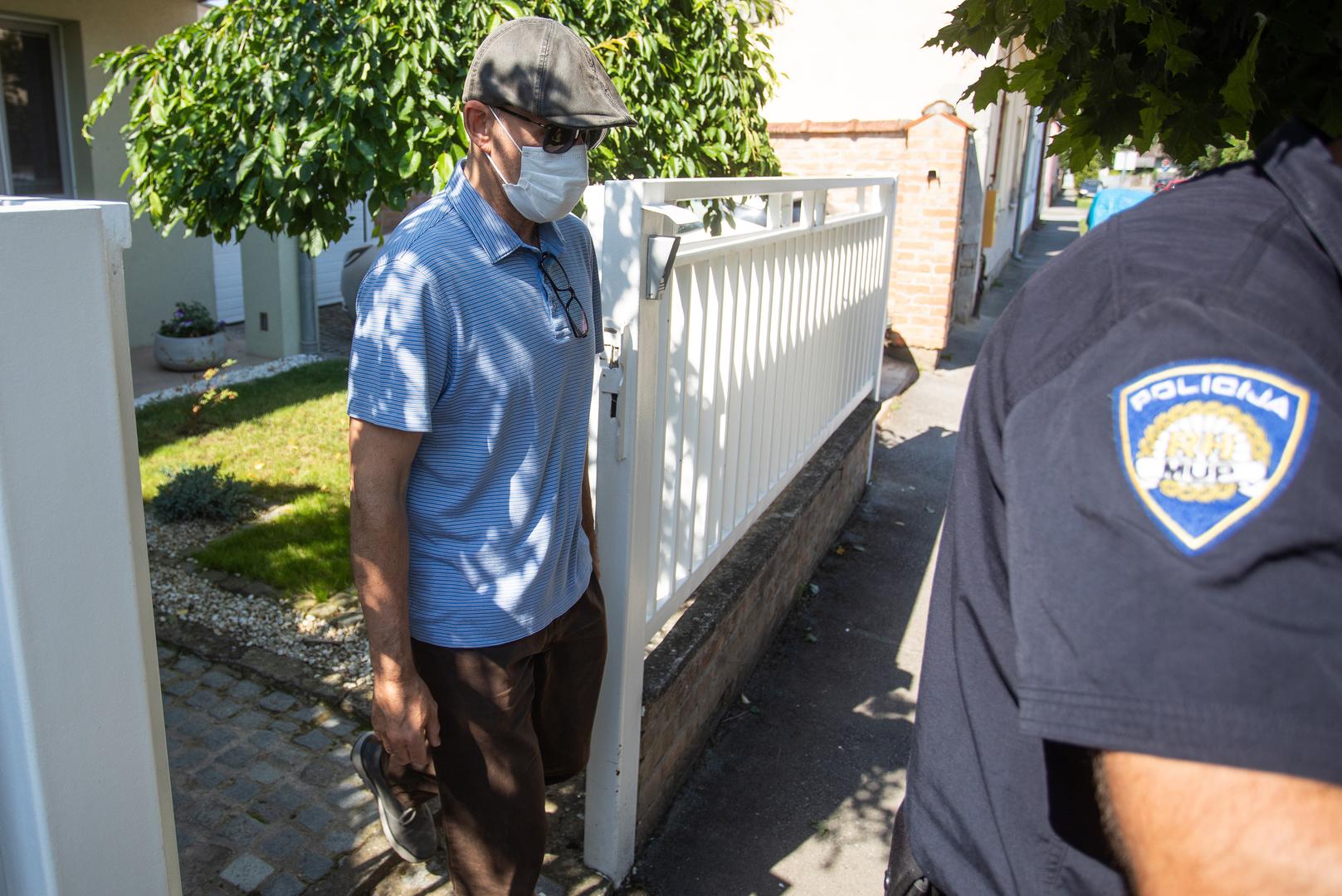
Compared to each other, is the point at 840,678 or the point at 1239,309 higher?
the point at 1239,309

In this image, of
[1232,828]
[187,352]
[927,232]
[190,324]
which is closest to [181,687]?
[1232,828]

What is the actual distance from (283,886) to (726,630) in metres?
1.68

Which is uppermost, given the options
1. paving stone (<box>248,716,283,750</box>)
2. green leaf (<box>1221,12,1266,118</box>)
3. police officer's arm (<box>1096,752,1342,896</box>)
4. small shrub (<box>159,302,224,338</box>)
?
green leaf (<box>1221,12,1266,118</box>)

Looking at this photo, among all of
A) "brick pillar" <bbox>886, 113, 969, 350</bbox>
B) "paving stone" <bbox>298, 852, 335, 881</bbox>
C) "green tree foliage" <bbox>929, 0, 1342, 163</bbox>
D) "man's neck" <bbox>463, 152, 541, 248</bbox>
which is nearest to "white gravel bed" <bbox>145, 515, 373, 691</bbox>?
"paving stone" <bbox>298, 852, 335, 881</bbox>

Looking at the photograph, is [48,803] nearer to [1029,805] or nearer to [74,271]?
[74,271]

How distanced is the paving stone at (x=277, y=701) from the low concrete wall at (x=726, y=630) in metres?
1.38

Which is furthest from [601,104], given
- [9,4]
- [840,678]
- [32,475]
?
[9,4]

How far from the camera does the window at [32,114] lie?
8.63 metres

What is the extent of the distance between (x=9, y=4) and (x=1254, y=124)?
9.28 meters

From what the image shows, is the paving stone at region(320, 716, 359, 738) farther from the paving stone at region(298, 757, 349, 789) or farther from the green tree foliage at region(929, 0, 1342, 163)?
the green tree foliage at region(929, 0, 1342, 163)

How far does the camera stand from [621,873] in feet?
10.2

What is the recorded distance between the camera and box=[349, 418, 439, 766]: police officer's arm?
211 centimetres

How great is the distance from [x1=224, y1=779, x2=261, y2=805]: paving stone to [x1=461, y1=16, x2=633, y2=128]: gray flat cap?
221 centimetres

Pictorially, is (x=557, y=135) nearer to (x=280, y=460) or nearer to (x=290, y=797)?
(x=290, y=797)
